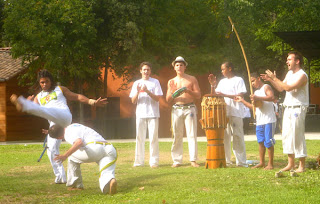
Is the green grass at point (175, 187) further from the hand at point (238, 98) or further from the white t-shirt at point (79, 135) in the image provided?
the hand at point (238, 98)

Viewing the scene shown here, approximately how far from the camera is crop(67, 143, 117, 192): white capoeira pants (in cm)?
860

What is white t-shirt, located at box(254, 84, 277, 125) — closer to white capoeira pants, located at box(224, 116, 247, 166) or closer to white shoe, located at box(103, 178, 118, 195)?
white capoeira pants, located at box(224, 116, 247, 166)

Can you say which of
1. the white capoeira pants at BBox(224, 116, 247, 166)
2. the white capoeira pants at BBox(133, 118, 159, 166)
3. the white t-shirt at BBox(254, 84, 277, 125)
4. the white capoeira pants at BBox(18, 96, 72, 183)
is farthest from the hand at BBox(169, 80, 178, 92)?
the white capoeira pants at BBox(18, 96, 72, 183)

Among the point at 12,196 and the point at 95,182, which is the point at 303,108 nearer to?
the point at 95,182

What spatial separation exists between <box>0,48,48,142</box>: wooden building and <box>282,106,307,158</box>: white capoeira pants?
65.7 ft

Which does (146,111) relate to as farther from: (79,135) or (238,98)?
(79,135)

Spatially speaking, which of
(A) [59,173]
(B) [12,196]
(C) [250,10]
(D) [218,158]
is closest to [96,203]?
(B) [12,196]

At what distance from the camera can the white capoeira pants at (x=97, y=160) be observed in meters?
8.60

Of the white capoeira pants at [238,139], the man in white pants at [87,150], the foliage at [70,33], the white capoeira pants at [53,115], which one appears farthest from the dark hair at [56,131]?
the foliage at [70,33]

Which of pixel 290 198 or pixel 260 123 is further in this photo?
pixel 260 123

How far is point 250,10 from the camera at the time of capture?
30.4m

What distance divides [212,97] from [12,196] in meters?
4.51

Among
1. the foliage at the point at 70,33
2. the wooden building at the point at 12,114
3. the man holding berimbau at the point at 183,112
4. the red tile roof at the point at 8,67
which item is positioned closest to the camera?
the man holding berimbau at the point at 183,112

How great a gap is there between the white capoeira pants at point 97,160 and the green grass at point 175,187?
206mm
